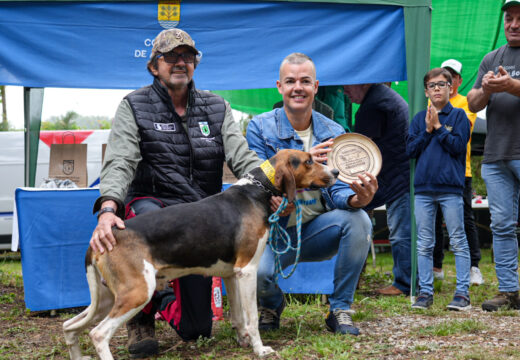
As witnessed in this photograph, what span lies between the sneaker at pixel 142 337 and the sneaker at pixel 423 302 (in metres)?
2.56

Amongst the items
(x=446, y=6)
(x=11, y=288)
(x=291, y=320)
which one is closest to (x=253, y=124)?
(x=291, y=320)

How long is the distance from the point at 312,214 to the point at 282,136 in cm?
64

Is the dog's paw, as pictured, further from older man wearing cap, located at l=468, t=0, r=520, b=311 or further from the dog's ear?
older man wearing cap, located at l=468, t=0, r=520, b=311

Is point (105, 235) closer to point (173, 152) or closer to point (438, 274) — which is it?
point (173, 152)

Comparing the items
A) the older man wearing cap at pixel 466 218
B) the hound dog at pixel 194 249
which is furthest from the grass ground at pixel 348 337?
the older man wearing cap at pixel 466 218

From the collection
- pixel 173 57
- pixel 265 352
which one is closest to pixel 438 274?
pixel 265 352

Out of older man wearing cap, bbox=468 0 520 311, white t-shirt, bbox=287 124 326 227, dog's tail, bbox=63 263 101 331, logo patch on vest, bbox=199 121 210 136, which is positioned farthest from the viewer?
older man wearing cap, bbox=468 0 520 311

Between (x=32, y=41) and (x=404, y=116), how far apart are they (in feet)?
12.9

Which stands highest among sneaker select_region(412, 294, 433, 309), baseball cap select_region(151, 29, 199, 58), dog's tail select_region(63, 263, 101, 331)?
baseball cap select_region(151, 29, 199, 58)

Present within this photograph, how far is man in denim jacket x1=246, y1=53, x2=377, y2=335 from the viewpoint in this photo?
400 centimetres

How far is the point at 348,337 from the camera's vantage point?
3.89 metres

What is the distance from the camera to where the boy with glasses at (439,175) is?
5.05 m

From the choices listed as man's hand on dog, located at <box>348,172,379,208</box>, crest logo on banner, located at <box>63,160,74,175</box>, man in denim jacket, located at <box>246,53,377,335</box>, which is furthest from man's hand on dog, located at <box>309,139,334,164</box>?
crest logo on banner, located at <box>63,160,74,175</box>

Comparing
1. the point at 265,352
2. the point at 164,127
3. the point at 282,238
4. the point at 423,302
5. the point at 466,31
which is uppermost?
the point at 466,31
